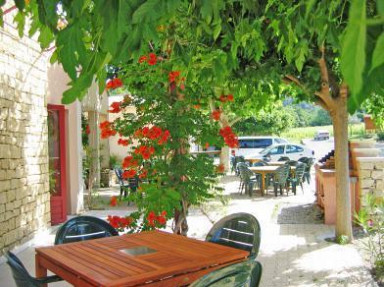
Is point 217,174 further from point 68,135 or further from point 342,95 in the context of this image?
point 68,135

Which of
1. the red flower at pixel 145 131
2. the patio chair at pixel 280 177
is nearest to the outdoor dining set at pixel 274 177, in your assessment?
the patio chair at pixel 280 177

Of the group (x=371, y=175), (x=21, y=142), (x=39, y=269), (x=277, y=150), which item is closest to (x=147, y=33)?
(x=39, y=269)

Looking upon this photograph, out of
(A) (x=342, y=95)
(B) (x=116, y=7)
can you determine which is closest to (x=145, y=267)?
(B) (x=116, y=7)

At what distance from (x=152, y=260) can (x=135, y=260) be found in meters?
0.11

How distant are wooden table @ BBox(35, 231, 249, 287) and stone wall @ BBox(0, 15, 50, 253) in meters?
3.15

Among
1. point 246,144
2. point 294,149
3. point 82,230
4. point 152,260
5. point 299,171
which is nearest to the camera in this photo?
point 152,260

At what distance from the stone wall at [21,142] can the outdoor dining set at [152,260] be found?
106 inches

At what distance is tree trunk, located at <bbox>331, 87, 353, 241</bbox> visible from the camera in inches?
273

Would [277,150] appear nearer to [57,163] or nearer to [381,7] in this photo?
[57,163]

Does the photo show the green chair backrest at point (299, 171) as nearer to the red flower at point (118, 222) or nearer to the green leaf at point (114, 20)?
the red flower at point (118, 222)

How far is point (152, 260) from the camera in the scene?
9.85ft

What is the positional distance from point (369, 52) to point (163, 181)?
4219 mm

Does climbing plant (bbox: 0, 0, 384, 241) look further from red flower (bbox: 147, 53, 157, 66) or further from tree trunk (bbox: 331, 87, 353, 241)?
red flower (bbox: 147, 53, 157, 66)

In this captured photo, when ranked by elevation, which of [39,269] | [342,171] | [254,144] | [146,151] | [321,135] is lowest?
[39,269]
